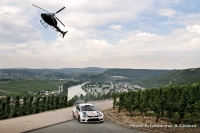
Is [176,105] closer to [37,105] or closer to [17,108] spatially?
[17,108]

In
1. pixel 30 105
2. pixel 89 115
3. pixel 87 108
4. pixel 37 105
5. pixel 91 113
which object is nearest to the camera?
pixel 89 115

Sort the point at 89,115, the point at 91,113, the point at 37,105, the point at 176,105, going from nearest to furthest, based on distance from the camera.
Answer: the point at 176,105
the point at 89,115
the point at 91,113
the point at 37,105

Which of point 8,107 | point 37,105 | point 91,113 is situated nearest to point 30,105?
point 37,105

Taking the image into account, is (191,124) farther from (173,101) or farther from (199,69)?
(199,69)

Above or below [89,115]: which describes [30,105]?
below

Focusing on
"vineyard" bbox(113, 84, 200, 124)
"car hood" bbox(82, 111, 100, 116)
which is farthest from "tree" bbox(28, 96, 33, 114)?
"vineyard" bbox(113, 84, 200, 124)

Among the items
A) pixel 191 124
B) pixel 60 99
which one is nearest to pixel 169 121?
pixel 191 124

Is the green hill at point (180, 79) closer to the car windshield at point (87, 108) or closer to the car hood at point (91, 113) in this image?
the car windshield at point (87, 108)

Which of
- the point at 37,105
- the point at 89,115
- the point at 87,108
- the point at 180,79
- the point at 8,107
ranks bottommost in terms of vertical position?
the point at 180,79

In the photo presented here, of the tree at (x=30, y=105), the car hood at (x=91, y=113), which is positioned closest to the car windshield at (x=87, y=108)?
the car hood at (x=91, y=113)

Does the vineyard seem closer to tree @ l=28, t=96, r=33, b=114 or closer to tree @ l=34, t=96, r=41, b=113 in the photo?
tree @ l=34, t=96, r=41, b=113

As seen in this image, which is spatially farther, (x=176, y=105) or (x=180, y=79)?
(x=180, y=79)

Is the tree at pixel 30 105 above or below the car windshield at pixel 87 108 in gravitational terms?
below
